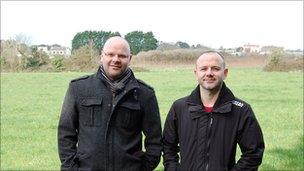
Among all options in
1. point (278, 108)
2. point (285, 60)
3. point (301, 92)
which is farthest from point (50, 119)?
point (285, 60)

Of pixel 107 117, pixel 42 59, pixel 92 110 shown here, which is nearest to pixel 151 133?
pixel 107 117

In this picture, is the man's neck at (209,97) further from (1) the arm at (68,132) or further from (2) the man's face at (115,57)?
(1) the arm at (68,132)

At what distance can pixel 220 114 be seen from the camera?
14.7 ft

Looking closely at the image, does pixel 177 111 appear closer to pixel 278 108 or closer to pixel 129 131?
pixel 129 131

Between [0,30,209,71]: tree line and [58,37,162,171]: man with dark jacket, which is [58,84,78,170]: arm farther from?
[0,30,209,71]: tree line

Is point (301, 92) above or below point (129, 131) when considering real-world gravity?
below

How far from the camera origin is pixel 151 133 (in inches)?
188

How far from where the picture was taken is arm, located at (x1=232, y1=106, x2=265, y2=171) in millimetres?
4469

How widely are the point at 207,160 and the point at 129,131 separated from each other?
0.76m

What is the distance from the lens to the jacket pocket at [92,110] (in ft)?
14.8

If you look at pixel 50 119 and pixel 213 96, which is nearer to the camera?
pixel 213 96

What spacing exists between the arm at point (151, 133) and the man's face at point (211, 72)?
54cm

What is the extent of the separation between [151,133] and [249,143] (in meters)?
0.93

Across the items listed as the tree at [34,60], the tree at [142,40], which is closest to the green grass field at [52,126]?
the tree at [34,60]
